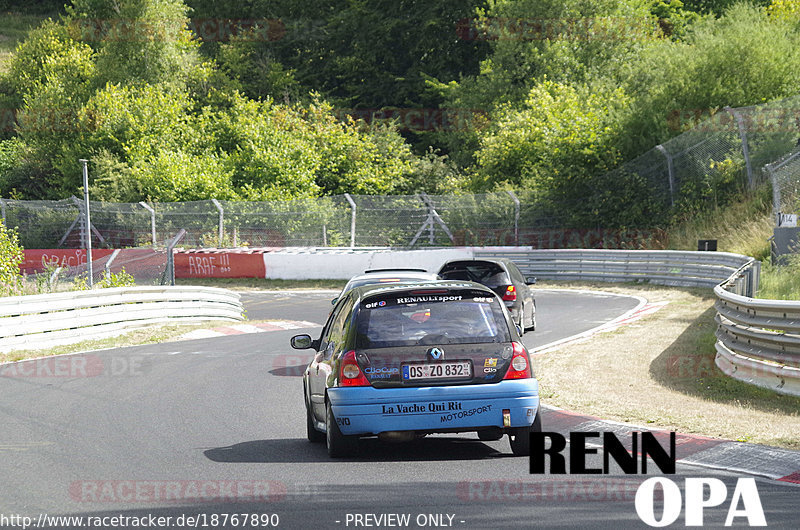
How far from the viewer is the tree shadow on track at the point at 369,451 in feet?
26.5

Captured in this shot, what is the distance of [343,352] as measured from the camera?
8.03 m

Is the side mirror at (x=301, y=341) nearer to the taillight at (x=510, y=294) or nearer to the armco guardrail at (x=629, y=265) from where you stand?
the taillight at (x=510, y=294)

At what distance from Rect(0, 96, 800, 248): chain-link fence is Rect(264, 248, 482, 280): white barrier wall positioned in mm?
1969

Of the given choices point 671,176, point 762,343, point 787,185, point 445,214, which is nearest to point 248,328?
point 762,343

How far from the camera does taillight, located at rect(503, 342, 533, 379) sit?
26.0 feet

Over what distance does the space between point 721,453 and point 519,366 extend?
1.71 meters

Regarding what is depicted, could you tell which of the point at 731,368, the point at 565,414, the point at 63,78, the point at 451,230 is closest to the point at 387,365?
the point at 565,414

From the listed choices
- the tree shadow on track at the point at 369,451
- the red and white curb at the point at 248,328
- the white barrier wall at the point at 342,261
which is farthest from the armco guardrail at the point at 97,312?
the tree shadow on track at the point at 369,451

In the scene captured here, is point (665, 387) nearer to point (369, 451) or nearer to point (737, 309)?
point (737, 309)

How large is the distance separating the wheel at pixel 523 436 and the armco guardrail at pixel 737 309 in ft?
13.1

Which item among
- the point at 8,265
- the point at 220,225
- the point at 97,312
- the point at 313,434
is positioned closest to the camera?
the point at 313,434

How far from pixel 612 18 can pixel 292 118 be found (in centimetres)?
1664

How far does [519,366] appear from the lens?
7965 millimetres

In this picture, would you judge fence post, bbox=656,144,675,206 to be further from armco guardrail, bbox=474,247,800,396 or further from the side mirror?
the side mirror
